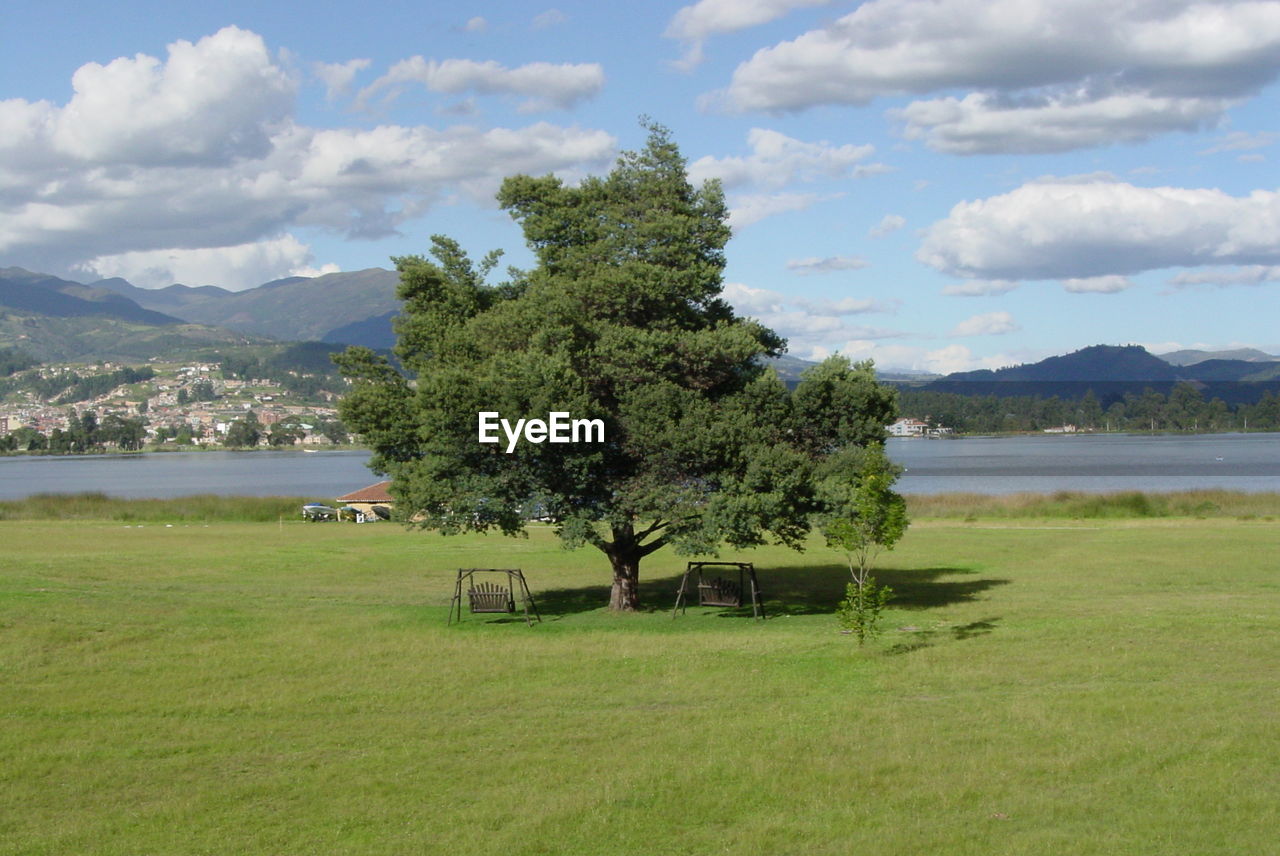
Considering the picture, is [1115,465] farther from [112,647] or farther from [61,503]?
[112,647]

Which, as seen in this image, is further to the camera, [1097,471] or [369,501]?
[1097,471]

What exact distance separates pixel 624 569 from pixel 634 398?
4204 mm

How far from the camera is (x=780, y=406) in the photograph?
930 inches

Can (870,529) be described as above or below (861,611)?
above

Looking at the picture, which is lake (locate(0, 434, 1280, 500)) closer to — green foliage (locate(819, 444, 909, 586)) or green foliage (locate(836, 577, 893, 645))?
green foliage (locate(819, 444, 909, 586))

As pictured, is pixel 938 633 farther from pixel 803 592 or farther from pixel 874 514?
pixel 803 592

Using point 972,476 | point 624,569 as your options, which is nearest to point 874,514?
point 624,569

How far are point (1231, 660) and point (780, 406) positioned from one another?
9.63 meters

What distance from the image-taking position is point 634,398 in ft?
76.5

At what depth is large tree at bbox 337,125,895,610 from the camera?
2261 centimetres

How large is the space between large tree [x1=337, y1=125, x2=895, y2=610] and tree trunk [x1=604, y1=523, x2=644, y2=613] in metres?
0.04

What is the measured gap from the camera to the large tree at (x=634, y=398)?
22.6 m

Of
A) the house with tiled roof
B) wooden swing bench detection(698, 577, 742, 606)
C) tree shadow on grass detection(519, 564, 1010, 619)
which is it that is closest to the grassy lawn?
tree shadow on grass detection(519, 564, 1010, 619)

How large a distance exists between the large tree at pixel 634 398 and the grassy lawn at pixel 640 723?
7.89 feet
